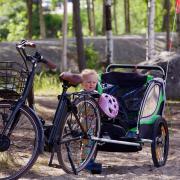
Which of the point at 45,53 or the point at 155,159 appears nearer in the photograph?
the point at 155,159

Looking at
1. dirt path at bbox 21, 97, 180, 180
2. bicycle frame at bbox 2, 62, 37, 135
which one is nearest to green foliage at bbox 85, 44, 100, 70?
dirt path at bbox 21, 97, 180, 180

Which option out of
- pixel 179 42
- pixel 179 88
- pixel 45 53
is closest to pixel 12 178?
pixel 179 88

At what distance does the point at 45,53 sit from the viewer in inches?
985

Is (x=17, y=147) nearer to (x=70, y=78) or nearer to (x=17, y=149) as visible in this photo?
(x=17, y=149)

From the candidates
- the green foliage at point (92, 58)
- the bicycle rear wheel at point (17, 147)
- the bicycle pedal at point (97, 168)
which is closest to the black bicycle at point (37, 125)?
the bicycle rear wheel at point (17, 147)

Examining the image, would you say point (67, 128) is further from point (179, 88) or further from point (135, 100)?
point (179, 88)

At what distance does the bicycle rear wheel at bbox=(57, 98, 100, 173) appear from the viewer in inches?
238

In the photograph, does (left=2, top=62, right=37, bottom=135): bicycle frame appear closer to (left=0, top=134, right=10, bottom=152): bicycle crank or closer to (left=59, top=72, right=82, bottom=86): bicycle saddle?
(left=0, top=134, right=10, bottom=152): bicycle crank

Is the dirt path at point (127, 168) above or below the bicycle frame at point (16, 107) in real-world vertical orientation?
below

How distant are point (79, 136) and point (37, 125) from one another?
2.02 ft

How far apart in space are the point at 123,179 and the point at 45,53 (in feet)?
62.7

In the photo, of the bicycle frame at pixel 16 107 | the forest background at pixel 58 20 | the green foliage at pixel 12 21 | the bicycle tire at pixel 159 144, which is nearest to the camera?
the bicycle frame at pixel 16 107

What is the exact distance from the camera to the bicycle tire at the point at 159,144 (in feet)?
22.4

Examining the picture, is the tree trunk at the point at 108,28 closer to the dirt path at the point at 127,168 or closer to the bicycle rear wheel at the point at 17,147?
the dirt path at the point at 127,168
